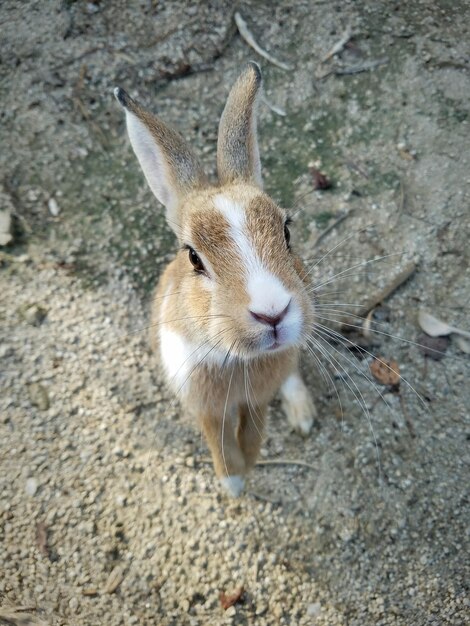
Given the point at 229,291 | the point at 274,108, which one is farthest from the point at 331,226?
the point at 229,291

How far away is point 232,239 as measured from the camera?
222cm

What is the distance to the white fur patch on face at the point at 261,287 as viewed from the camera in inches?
78.8

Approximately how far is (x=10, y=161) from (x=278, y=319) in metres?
2.83

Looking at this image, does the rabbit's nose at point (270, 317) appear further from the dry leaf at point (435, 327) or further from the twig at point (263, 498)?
the dry leaf at point (435, 327)

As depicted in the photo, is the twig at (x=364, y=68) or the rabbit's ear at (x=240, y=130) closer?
the rabbit's ear at (x=240, y=130)

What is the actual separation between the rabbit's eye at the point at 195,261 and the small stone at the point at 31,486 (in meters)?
1.51

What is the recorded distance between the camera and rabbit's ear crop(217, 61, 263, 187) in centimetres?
271

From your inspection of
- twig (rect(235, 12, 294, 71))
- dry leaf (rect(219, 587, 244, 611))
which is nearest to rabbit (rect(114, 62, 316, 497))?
dry leaf (rect(219, 587, 244, 611))

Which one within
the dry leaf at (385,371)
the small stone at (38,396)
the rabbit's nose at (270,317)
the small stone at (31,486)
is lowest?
the small stone at (31,486)

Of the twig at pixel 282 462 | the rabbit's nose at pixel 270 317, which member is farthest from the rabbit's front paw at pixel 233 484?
the rabbit's nose at pixel 270 317

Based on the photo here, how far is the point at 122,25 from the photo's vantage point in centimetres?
441

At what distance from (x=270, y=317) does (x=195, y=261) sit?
56cm

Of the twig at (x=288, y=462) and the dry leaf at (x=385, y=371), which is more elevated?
the dry leaf at (x=385, y=371)

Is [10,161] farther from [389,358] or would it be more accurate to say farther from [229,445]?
[389,358]
